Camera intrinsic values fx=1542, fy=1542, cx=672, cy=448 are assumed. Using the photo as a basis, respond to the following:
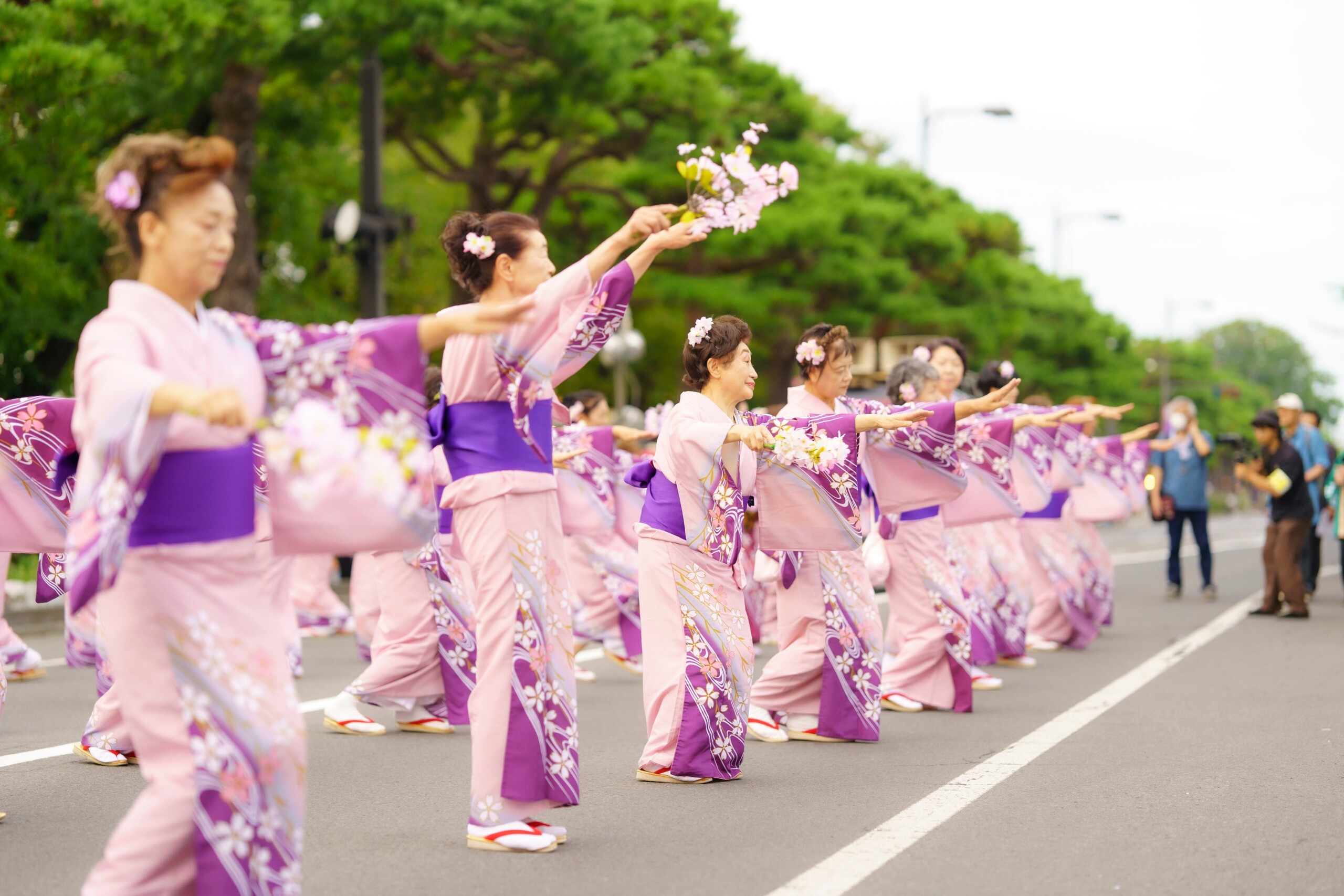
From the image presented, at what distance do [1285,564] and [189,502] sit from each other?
39.6ft

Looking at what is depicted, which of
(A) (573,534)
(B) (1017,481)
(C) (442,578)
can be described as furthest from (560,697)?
(B) (1017,481)

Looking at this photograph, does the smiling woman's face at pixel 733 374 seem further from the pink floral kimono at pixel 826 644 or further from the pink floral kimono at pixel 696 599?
the pink floral kimono at pixel 826 644

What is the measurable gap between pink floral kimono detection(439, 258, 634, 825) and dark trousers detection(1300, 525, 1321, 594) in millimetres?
12822

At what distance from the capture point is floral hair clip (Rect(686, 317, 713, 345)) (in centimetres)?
632

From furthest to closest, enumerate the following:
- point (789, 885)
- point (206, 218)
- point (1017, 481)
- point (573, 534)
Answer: point (1017, 481), point (573, 534), point (789, 885), point (206, 218)

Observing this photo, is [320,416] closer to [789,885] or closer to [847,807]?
[789,885]

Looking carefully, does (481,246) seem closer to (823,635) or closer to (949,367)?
(823,635)

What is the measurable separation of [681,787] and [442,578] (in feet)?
6.53

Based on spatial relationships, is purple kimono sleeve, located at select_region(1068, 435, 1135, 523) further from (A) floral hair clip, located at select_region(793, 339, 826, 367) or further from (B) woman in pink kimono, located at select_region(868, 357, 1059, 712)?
(A) floral hair clip, located at select_region(793, 339, 826, 367)

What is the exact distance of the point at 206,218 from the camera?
11.2 feet

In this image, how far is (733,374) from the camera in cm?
625

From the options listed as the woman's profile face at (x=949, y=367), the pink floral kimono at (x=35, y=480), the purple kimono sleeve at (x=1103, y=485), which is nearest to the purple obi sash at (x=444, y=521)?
the pink floral kimono at (x=35, y=480)

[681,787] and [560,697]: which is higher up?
[560,697]

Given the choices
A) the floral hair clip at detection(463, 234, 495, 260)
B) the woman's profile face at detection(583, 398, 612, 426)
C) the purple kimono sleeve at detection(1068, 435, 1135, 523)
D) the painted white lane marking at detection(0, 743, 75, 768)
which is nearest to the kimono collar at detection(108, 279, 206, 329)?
the floral hair clip at detection(463, 234, 495, 260)
